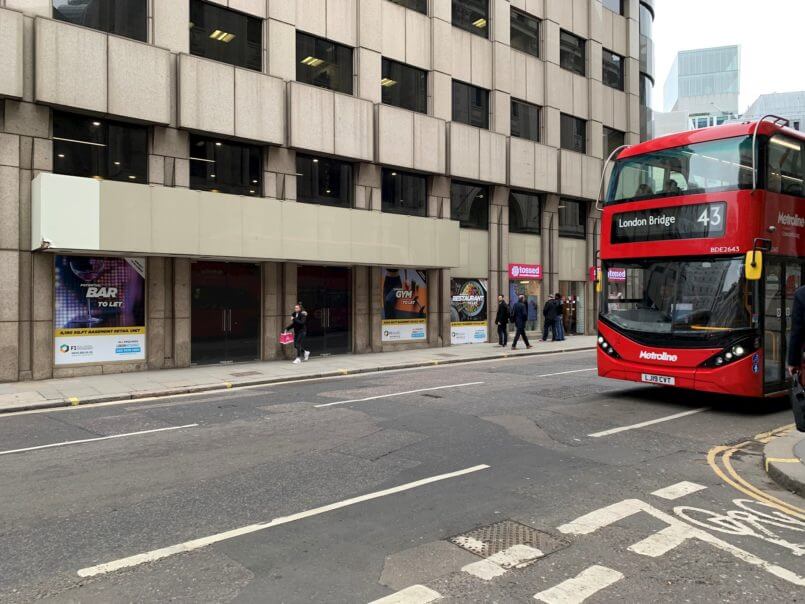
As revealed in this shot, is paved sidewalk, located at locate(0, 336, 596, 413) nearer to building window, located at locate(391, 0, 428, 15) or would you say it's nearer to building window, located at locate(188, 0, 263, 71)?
building window, located at locate(188, 0, 263, 71)

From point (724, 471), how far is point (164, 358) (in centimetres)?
1413

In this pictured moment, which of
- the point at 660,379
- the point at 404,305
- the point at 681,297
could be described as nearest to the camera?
the point at 681,297

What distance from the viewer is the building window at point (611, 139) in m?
30.7

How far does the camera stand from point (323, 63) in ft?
64.5

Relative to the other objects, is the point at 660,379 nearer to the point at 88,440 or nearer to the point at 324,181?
the point at 88,440

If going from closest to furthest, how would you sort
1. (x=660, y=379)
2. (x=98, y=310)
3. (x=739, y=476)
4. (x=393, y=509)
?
1. (x=393, y=509)
2. (x=739, y=476)
3. (x=660, y=379)
4. (x=98, y=310)

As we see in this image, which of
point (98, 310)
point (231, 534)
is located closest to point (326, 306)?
point (98, 310)

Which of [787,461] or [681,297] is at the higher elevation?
[681,297]

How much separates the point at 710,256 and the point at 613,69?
1006 inches

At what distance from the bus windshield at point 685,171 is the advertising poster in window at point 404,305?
37.4 ft

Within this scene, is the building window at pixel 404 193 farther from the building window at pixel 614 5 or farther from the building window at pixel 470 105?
the building window at pixel 614 5

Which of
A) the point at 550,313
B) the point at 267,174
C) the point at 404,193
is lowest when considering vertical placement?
the point at 550,313

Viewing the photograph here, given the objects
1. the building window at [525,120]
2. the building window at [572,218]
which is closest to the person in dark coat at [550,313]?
the building window at [572,218]

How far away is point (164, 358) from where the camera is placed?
16297 millimetres
